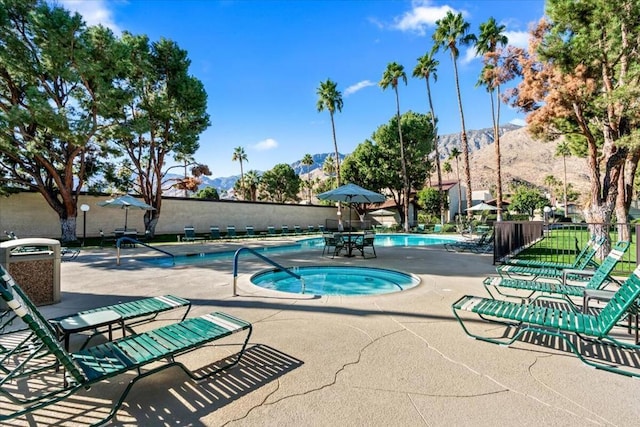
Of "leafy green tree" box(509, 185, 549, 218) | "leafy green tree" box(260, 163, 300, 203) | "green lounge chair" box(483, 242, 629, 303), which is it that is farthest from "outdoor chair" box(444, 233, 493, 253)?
"leafy green tree" box(509, 185, 549, 218)

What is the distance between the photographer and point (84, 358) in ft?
7.52

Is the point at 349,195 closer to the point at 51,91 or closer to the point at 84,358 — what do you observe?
the point at 84,358

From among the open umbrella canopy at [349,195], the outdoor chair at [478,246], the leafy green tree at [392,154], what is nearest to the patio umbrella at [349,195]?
the open umbrella canopy at [349,195]

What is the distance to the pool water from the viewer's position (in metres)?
7.27

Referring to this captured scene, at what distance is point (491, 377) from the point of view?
8.84 ft

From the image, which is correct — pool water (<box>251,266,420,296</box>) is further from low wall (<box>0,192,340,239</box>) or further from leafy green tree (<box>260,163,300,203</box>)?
leafy green tree (<box>260,163,300,203</box>)

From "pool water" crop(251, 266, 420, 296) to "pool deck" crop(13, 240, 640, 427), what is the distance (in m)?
2.67

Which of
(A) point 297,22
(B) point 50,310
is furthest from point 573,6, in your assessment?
(B) point 50,310

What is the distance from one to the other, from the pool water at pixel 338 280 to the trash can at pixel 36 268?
11.3ft

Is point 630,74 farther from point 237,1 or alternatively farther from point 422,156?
point 422,156

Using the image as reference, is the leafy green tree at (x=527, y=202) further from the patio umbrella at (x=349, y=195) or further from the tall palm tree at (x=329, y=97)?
the patio umbrella at (x=349, y=195)

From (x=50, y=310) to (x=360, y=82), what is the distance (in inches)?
1227

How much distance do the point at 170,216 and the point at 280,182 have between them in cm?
2265

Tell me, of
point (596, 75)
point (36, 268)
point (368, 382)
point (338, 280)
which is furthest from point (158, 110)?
point (596, 75)
